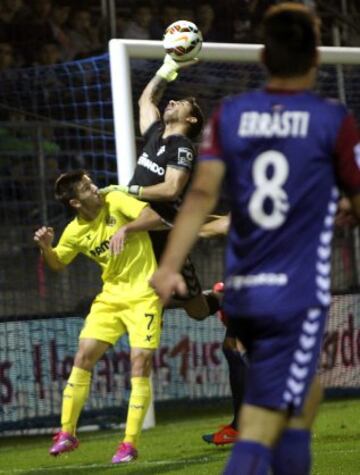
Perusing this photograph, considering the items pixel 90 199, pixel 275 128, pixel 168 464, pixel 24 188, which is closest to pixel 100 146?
pixel 24 188

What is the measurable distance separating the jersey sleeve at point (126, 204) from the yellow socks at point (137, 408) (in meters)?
1.12

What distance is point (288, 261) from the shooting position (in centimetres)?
426

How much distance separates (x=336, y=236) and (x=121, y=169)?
3762mm

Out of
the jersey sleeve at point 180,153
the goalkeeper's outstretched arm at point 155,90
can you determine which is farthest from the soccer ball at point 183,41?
the jersey sleeve at point 180,153

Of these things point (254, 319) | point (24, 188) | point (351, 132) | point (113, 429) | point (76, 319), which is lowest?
point (113, 429)

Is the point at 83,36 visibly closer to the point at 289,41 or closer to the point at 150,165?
the point at 150,165

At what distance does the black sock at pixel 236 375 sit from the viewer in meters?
8.80

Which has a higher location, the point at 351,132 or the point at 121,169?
the point at 351,132

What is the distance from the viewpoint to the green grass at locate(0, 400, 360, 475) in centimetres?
805

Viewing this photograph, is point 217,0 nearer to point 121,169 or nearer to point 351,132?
point 121,169

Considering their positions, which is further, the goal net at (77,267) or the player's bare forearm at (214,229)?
the goal net at (77,267)

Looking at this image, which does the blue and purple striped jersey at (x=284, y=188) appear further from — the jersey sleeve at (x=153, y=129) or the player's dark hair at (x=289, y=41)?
the jersey sleeve at (x=153, y=129)

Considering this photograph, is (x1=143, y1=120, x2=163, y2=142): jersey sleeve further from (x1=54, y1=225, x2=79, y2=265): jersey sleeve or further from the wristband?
(x1=54, y1=225, x2=79, y2=265): jersey sleeve

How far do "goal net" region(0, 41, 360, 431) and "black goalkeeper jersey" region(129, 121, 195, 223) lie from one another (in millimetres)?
2478
